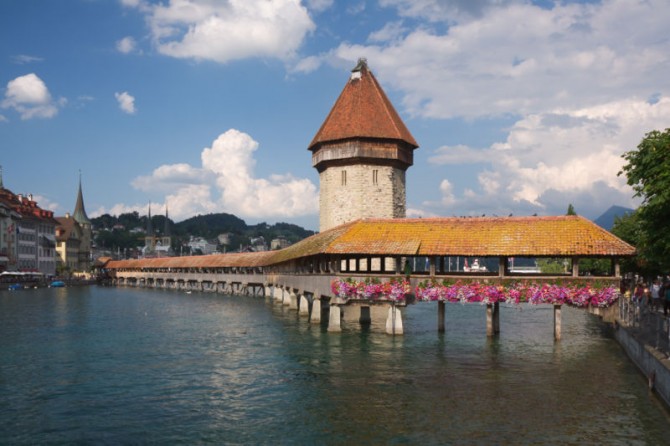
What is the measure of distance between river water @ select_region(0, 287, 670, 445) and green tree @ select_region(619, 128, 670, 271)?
12.5 feet

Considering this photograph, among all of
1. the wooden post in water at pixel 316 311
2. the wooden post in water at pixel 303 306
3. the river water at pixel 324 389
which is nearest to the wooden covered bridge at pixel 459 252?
the wooden post in water at pixel 316 311

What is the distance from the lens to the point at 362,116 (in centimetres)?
4994

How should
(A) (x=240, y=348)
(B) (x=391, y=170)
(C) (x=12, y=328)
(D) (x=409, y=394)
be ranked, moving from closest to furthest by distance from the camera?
(D) (x=409, y=394) < (A) (x=240, y=348) < (C) (x=12, y=328) < (B) (x=391, y=170)

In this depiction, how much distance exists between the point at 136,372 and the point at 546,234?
15.2 meters

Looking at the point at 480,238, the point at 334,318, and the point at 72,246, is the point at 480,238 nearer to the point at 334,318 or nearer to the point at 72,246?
the point at 334,318

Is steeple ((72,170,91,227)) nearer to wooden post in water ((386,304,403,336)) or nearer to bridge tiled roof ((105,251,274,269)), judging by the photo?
bridge tiled roof ((105,251,274,269))

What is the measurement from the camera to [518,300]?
24.3 metres

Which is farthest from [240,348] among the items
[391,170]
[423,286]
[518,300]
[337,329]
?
[391,170]

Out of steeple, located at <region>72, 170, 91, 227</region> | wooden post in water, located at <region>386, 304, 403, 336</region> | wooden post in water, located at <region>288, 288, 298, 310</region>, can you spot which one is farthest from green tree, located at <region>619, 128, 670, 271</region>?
steeple, located at <region>72, 170, 91, 227</region>

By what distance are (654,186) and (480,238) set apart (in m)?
7.01

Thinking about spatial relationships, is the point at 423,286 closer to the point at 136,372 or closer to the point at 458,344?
the point at 458,344

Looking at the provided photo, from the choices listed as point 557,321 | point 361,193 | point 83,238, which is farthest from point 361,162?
point 83,238

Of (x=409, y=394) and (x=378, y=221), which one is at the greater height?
(x=378, y=221)

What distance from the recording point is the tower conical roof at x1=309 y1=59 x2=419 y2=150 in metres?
49.1
